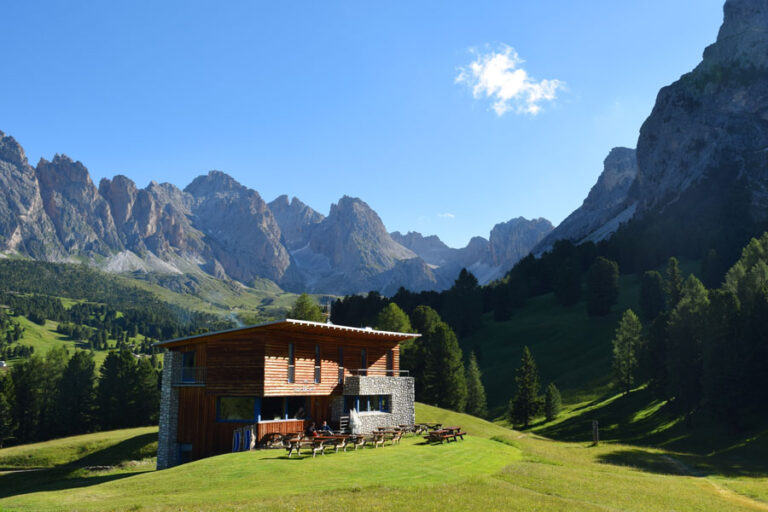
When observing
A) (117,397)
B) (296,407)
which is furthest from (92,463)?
(117,397)

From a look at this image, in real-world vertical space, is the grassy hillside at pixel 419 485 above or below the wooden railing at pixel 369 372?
below

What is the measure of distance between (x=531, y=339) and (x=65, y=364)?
3438 inches

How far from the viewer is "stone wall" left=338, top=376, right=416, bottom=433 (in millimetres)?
39281

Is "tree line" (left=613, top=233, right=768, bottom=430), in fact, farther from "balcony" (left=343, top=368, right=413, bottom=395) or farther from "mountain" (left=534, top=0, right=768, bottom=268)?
"mountain" (left=534, top=0, right=768, bottom=268)

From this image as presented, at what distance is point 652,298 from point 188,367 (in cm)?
9121

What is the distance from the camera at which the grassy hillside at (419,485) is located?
59.6 ft

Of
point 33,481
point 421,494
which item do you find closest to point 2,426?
point 33,481

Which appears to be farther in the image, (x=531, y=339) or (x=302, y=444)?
(x=531, y=339)

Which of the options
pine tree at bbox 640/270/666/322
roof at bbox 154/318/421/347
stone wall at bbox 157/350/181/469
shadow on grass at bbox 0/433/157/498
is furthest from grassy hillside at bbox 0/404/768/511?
pine tree at bbox 640/270/666/322

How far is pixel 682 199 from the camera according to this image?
567ft

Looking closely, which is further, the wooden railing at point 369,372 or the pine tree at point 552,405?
the pine tree at point 552,405

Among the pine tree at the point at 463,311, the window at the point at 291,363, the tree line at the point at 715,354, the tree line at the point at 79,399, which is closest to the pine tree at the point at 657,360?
the tree line at the point at 715,354

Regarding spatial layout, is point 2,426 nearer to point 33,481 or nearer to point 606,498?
point 33,481

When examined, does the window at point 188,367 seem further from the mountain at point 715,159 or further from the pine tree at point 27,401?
the mountain at point 715,159
